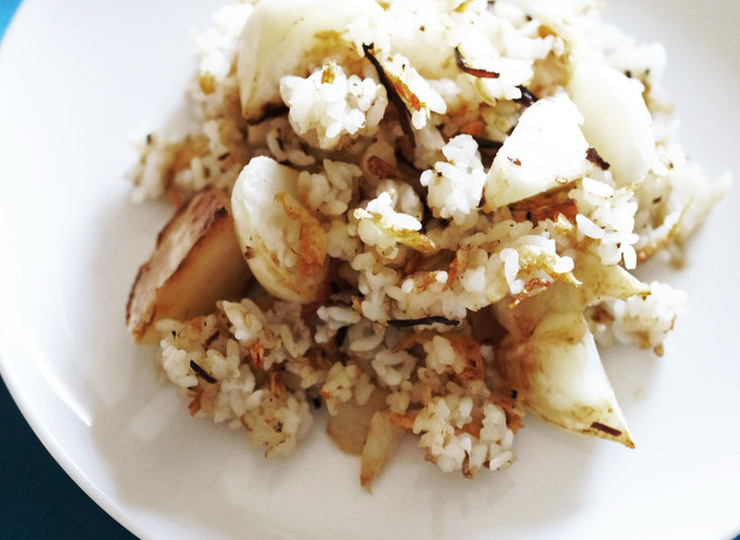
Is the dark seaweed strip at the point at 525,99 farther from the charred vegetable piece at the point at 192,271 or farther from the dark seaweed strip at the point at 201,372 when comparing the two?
the dark seaweed strip at the point at 201,372

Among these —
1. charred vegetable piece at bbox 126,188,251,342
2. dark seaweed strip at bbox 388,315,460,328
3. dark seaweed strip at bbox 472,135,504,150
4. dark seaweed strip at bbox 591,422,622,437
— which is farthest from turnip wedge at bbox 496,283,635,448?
charred vegetable piece at bbox 126,188,251,342

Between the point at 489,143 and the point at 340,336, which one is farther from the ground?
the point at 489,143

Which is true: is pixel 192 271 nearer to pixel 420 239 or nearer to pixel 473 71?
pixel 420 239

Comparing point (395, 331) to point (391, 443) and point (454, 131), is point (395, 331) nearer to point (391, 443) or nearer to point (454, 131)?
point (391, 443)

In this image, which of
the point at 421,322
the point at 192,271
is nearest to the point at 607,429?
the point at 421,322

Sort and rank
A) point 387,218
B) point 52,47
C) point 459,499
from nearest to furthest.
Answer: point 387,218, point 459,499, point 52,47

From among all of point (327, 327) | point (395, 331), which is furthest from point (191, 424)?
point (395, 331)

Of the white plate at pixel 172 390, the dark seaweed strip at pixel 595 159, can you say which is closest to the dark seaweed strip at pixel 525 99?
the dark seaweed strip at pixel 595 159
